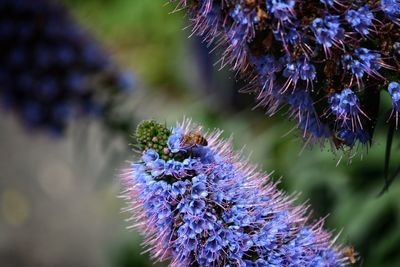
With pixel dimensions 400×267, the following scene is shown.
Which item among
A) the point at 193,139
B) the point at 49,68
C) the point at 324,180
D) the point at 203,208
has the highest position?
the point at 49,68

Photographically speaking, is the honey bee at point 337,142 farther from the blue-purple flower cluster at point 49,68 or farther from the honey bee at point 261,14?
the blue-purple flower cluster at point 49,68

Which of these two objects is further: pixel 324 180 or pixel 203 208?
pixel 324 180

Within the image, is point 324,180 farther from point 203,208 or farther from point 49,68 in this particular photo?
point 203,208

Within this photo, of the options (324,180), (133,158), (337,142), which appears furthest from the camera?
(324,180)

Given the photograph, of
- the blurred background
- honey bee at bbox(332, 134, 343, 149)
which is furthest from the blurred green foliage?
honey bee at bbox(332, 134, 343, 149)

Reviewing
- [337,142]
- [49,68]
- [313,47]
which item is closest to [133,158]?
[49,68]

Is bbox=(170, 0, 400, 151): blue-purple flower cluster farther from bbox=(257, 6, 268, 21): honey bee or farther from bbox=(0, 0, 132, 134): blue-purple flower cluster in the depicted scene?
bbox=(0, 0, 132, 134): blue-purple flower cluster
